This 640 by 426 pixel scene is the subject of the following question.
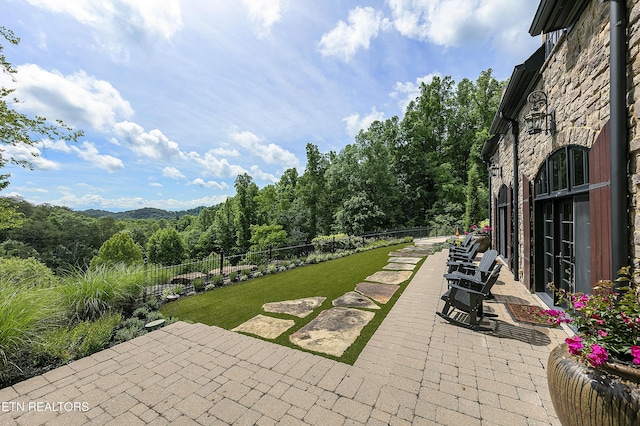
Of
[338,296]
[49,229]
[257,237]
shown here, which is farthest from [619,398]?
[49,229]

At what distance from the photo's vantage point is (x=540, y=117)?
3.91 meters

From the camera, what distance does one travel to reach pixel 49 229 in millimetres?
27250

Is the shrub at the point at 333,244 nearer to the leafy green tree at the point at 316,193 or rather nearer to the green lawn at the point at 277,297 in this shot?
the green lawn at the point at 277,297

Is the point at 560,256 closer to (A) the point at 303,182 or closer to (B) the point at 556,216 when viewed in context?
(B) the point at 556,216

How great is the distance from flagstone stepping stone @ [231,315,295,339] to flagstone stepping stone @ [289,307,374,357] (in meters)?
0.26

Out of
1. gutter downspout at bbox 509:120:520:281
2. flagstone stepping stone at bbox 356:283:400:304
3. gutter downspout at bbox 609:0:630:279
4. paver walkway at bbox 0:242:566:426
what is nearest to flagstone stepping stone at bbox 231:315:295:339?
paver walkway at bbox 0:242:566:426

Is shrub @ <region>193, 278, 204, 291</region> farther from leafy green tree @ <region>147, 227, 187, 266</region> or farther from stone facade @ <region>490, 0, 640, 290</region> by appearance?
leafy green tree @ <region>147, 227, 187, 266</region>

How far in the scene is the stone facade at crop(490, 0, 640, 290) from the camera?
2100 millimetres

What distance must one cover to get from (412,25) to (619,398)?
981cm

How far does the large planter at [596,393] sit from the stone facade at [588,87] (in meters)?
1.35

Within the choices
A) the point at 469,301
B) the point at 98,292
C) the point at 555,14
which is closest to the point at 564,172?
the point at 555,14

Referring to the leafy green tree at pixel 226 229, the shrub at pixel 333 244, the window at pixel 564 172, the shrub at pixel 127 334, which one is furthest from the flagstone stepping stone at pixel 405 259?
the leafy green tree at pixel 226 229

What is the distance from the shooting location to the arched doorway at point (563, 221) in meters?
3.04

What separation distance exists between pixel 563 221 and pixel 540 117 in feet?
5.42
